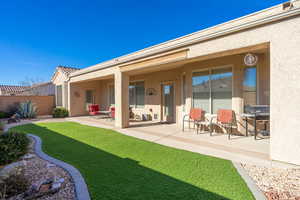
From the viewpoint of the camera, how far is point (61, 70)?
15.5 m

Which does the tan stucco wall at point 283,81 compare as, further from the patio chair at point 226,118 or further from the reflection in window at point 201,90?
the reflection in window at point 201,90

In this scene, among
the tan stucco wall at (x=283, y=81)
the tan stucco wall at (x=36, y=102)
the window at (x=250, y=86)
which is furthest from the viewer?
the tan stucco wall at (x=36, y=102)

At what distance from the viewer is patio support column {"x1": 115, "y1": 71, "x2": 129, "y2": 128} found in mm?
8508

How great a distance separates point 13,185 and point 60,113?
12.5 meters

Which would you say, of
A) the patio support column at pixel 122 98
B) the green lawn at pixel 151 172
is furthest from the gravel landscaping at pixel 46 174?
the patio support column at pixel 122 98

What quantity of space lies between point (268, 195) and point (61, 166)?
4192 millimetres

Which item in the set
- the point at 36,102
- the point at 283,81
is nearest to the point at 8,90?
the point at 36,102

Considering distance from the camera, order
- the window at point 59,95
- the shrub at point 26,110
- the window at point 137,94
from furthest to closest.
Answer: the window at point 59,95, the shrub at point 26,110, the window at point 137,94

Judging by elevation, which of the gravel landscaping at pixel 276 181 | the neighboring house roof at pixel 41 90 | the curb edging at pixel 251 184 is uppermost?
the neighboring house roof at pixel 41 90

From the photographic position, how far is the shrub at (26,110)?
524 inches

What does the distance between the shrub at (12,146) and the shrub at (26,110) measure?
12.4 metres

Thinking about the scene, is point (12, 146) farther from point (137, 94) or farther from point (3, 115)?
point (3, 115)

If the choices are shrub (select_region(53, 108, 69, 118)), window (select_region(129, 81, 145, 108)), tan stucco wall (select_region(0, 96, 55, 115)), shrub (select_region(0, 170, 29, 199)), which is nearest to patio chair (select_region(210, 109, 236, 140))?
window (select_region(129, 81, 145, 108))

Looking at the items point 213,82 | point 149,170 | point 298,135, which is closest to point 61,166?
point 149,170
